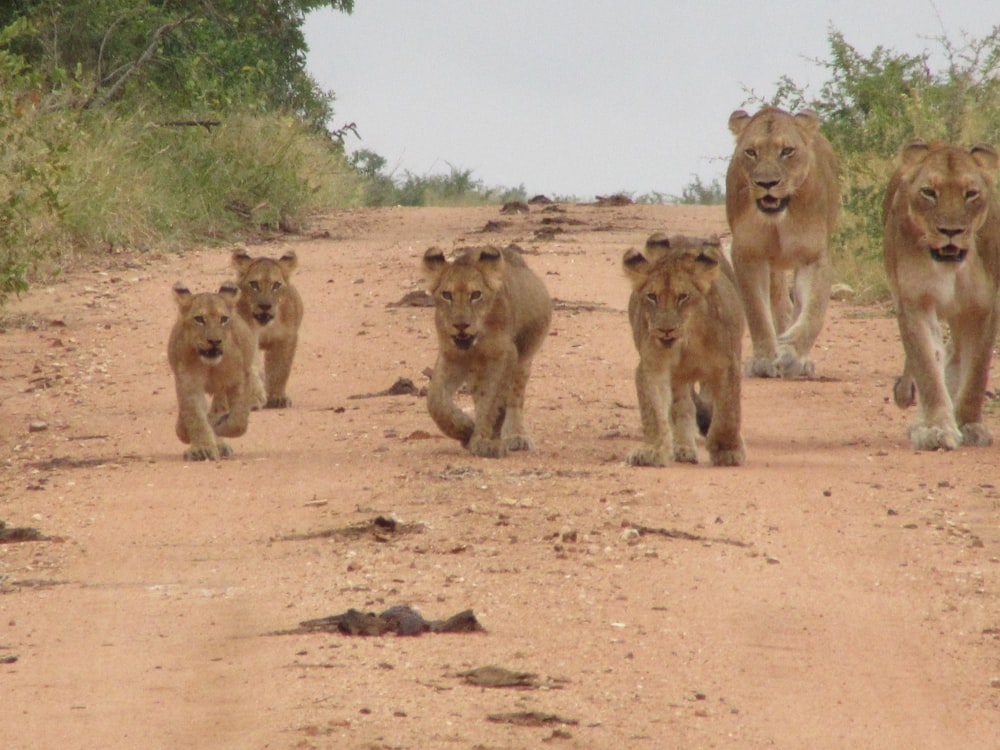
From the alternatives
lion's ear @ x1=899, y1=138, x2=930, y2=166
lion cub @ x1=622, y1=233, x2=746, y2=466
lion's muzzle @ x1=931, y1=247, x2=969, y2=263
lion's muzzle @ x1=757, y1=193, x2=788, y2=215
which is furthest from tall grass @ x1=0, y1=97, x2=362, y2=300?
lion's muzzle @ x1=931, y1=247, x2=969, y2=263

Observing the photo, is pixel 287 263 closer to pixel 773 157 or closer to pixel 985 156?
pixel 773 157

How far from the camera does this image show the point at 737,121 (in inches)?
445

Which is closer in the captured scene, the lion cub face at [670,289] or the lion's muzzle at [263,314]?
the lion cub face at [670,289]

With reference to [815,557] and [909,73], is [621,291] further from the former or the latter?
[815,557]

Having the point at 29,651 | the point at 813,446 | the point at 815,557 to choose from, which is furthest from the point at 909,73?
the point at 29,651

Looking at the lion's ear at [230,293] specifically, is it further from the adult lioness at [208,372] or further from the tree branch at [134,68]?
the tree branch at [134,68]

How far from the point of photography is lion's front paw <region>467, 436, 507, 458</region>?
26.9 ft

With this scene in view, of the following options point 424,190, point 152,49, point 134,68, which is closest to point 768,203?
point 134,68

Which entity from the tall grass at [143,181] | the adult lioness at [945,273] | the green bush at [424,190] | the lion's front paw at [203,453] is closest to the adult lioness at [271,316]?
the lion's front paw at [203,453]

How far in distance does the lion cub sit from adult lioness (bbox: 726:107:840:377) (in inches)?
111

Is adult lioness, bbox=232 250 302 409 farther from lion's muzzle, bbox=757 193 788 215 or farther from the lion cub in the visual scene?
the lion cub

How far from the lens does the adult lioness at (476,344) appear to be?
816 cm

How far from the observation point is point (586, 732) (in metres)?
4.11

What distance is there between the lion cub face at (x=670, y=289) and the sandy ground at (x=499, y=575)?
60cm
